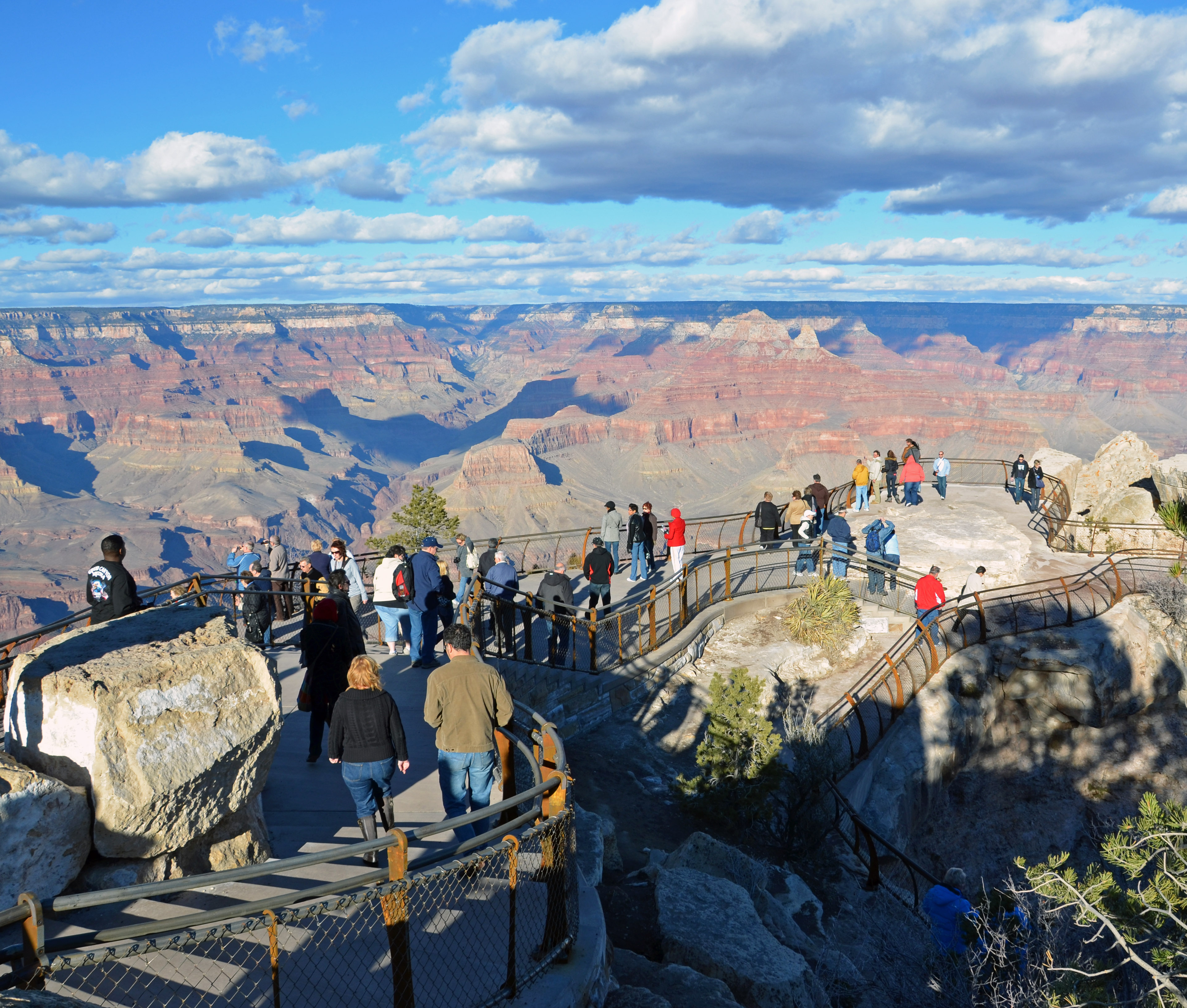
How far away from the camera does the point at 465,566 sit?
48.3 feet

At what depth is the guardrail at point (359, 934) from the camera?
342 cm

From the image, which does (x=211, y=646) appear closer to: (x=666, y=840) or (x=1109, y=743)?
(x=666, y=840)

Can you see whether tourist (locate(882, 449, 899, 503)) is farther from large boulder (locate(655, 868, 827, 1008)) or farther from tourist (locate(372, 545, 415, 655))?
large boulder (locate(655, 868, 827, 1008))

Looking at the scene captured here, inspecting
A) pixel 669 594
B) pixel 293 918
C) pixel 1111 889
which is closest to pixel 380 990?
pixel 293 918

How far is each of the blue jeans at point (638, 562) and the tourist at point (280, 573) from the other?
634 cm

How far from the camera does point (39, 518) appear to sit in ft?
543

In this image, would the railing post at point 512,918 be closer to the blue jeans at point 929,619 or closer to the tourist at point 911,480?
the blue jeans at point 929,619

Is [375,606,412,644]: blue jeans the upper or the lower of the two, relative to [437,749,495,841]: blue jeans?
lower

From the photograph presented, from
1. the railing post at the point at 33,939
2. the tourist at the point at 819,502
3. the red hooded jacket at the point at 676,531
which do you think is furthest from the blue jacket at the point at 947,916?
the tourist at the point at 819,502

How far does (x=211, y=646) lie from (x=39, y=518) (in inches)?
7578

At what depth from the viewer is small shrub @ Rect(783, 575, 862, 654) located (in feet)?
48.1

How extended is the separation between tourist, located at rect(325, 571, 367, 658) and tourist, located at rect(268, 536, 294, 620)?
6493mm

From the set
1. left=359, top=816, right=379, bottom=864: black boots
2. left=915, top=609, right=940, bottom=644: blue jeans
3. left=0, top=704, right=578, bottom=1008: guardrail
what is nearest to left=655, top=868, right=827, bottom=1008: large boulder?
left=0, top=704, right=578, bottom=1008: guardrail

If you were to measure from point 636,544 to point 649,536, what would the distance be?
0.30 metres
